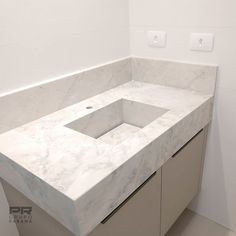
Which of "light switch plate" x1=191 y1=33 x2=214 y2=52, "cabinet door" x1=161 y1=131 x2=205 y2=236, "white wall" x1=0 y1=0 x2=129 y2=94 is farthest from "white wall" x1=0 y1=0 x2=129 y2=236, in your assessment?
"cabinet door" x1=161 y1=131 x2=205 y2=236

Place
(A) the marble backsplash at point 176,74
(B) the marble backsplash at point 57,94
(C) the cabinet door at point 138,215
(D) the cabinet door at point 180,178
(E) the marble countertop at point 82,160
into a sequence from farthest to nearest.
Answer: (A) the marble backsplash at point 176,74
(D) the cabinet door at point 180,178
(B) the marble backsplash at point 57,94
(C) the cabinet door at point 138,215
(E) the marble countertop at point 82,160

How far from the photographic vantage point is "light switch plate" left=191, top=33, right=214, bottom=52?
3.78 feet

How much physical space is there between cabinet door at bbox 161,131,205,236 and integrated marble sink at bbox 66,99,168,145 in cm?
25

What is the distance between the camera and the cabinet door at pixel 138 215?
0.82m

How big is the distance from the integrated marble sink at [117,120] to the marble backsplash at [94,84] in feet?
0.49

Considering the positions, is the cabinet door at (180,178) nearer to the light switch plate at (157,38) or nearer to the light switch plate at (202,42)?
the light switch plate at (202,42)

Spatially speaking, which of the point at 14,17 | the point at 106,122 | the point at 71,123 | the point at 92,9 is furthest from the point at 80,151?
the point at 92,9

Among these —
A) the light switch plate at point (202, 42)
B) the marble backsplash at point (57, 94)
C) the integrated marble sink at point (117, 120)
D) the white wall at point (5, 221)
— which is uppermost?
the light switch plate at point (202, 42)

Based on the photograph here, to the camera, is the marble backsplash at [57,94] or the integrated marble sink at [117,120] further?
the integrated marble sink at [117,120]

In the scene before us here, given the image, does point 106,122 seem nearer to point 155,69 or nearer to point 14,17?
point 155,69

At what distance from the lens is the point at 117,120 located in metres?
1.31

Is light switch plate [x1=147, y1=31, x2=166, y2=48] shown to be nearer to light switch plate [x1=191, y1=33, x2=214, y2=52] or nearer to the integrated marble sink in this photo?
light switch plate [x1=191, y1=33, x2=214, y2=52]

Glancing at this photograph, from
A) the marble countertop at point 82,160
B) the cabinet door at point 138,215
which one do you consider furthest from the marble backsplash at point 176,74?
the cabinet door at point 138,215

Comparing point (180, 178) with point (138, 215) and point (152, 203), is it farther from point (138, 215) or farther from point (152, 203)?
point (138, 215)
